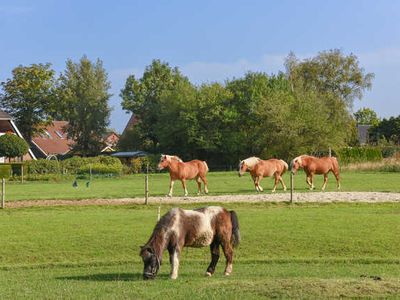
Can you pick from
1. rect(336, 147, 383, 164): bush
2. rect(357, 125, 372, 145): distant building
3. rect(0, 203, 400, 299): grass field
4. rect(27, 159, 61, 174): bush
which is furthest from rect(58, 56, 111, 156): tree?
rect(0, 203, 400, 299): grass field

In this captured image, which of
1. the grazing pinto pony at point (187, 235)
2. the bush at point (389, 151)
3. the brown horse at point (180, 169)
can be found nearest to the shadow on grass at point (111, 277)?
the grazing pinto pony at point (187, 235)

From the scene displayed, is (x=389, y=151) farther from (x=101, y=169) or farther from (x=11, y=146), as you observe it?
(x=11, y=146)

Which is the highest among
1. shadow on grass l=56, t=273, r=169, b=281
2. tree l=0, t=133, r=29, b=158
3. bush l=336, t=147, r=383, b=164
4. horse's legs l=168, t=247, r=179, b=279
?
tree l=0, t=133, r=29, b=158

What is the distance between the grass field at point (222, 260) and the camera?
34.8ft

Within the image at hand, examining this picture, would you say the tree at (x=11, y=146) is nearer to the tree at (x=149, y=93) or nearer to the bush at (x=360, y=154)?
the tree at (x=149, y=93)

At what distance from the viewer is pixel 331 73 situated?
297 ft

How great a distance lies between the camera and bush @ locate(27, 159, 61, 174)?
5859 centimetres

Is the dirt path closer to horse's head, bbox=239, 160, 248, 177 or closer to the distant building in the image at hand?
horse's head, bbox=239, 160, 248, 177

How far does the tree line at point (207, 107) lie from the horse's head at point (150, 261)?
5372 centimetres

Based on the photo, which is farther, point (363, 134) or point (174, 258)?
point (363, 134)

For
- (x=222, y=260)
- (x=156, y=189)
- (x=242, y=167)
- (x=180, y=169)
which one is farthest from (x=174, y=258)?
(x=156, y=189)

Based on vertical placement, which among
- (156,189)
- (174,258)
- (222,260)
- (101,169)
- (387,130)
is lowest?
(222,260)

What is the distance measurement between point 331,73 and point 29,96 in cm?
4042

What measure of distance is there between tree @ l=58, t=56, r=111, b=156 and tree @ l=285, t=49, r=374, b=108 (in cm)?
2616
